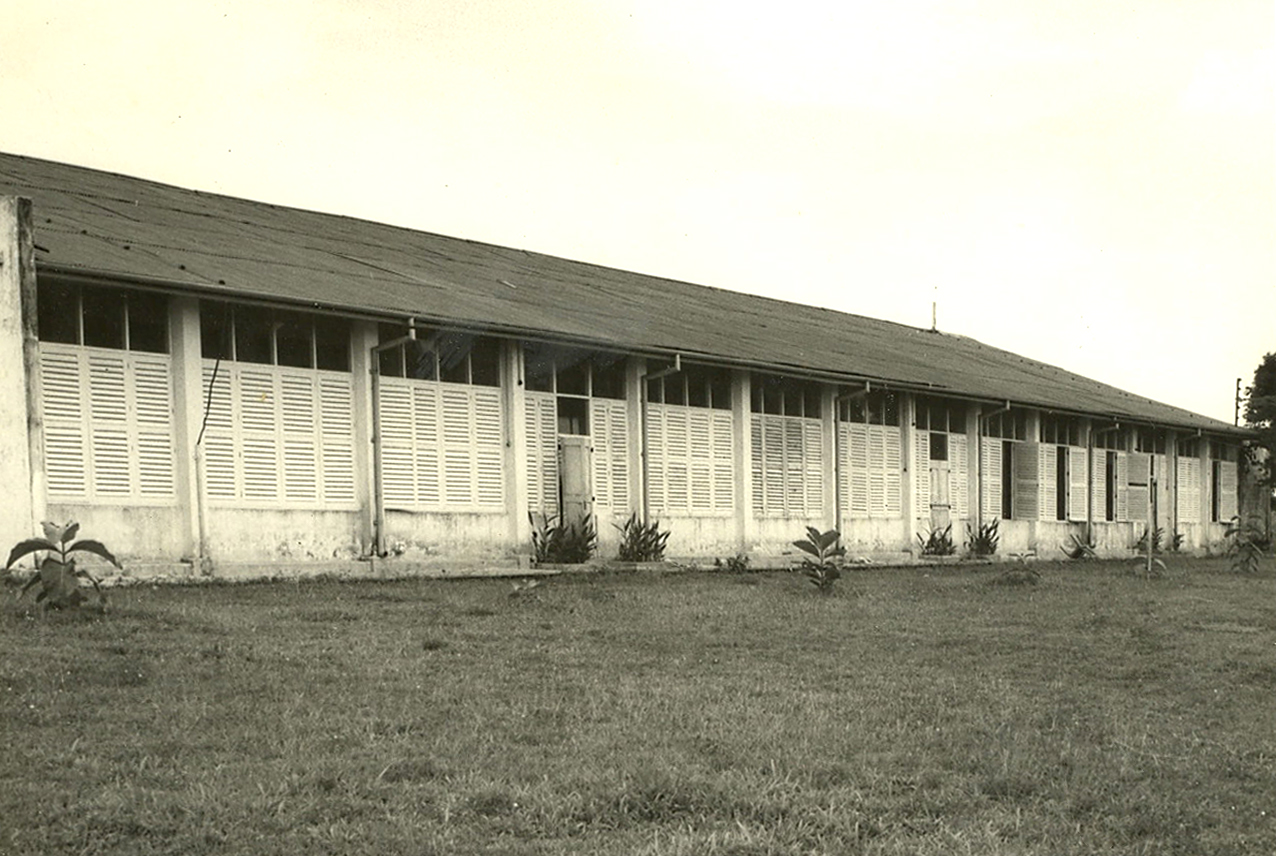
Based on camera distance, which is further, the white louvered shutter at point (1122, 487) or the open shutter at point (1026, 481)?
the white louvered shutter at point (1122, 487)

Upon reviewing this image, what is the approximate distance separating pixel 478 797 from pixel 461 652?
3.78 meters

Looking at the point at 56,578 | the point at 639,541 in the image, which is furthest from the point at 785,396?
the point at 56,578

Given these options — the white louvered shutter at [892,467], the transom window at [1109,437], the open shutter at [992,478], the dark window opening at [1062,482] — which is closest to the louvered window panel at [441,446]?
the white louvered shutter at [892,467]

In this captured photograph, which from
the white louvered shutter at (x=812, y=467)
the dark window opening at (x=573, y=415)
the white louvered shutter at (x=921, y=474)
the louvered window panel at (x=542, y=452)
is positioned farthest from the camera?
the white louvered shutter at (x=921, y=474)

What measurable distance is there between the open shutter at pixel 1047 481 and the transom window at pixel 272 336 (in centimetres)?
1594

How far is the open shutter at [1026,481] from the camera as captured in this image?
979 inches

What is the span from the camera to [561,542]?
1598 cm

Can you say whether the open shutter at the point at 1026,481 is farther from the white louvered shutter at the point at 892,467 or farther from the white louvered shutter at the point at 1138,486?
the white louvered shutter at the point at 1138,486

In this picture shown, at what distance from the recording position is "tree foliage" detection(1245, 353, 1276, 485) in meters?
34.0

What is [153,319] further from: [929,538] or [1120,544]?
[1120,544]

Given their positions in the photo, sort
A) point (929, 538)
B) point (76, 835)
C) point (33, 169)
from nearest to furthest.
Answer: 1. point (76, 835)
2. point (33, 169)
3. point (929, 538)

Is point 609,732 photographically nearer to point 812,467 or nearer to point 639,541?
point 639,541

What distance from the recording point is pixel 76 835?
455 centimetres

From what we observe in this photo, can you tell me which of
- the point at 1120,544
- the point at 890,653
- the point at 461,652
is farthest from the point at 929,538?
the point at 461,652
